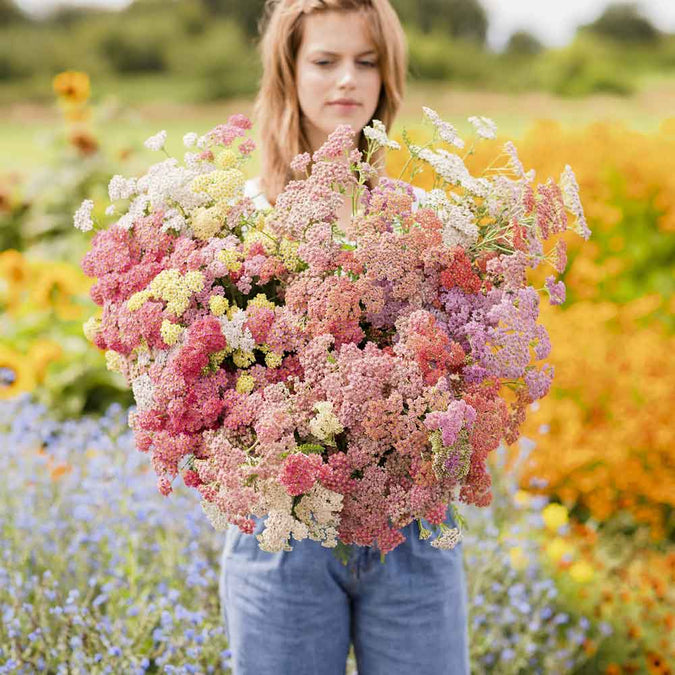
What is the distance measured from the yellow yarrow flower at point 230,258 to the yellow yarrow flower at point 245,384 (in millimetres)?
195

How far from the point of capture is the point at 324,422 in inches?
48.2

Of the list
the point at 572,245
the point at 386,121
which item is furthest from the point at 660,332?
the point at 386,121

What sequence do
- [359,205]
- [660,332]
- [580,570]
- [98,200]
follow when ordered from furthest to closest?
[98,200]
[660,332]
[580,570]
[359,205]

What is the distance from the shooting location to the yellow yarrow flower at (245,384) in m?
1.32

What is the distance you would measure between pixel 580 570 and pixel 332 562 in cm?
150

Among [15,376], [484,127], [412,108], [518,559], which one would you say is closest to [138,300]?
[484,127]

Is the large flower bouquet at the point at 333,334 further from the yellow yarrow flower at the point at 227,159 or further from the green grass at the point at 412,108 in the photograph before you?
the green grass at the point at 412,108

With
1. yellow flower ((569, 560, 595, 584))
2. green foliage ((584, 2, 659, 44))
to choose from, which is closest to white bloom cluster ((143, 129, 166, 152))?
yellow flower ((569, 560, 595, 584))

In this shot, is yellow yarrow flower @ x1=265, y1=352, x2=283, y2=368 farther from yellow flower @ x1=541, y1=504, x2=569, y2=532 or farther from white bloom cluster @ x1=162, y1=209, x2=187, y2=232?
yellow flower @ x1=541, y1=504, x2=569, y2=532

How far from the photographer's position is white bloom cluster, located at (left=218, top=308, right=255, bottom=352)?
4.33 feet

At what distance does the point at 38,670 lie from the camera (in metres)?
2.11

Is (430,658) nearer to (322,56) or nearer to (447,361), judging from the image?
(447,361)

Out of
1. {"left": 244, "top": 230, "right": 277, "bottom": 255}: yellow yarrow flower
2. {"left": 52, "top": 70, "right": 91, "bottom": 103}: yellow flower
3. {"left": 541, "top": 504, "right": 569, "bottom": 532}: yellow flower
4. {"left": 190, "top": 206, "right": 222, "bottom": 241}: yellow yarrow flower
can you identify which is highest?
{"left": 52, "top": 70, "right": 91, "bottom": 103}: yellow flower

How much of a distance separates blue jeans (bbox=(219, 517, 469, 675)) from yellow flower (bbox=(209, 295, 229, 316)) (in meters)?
0.55
